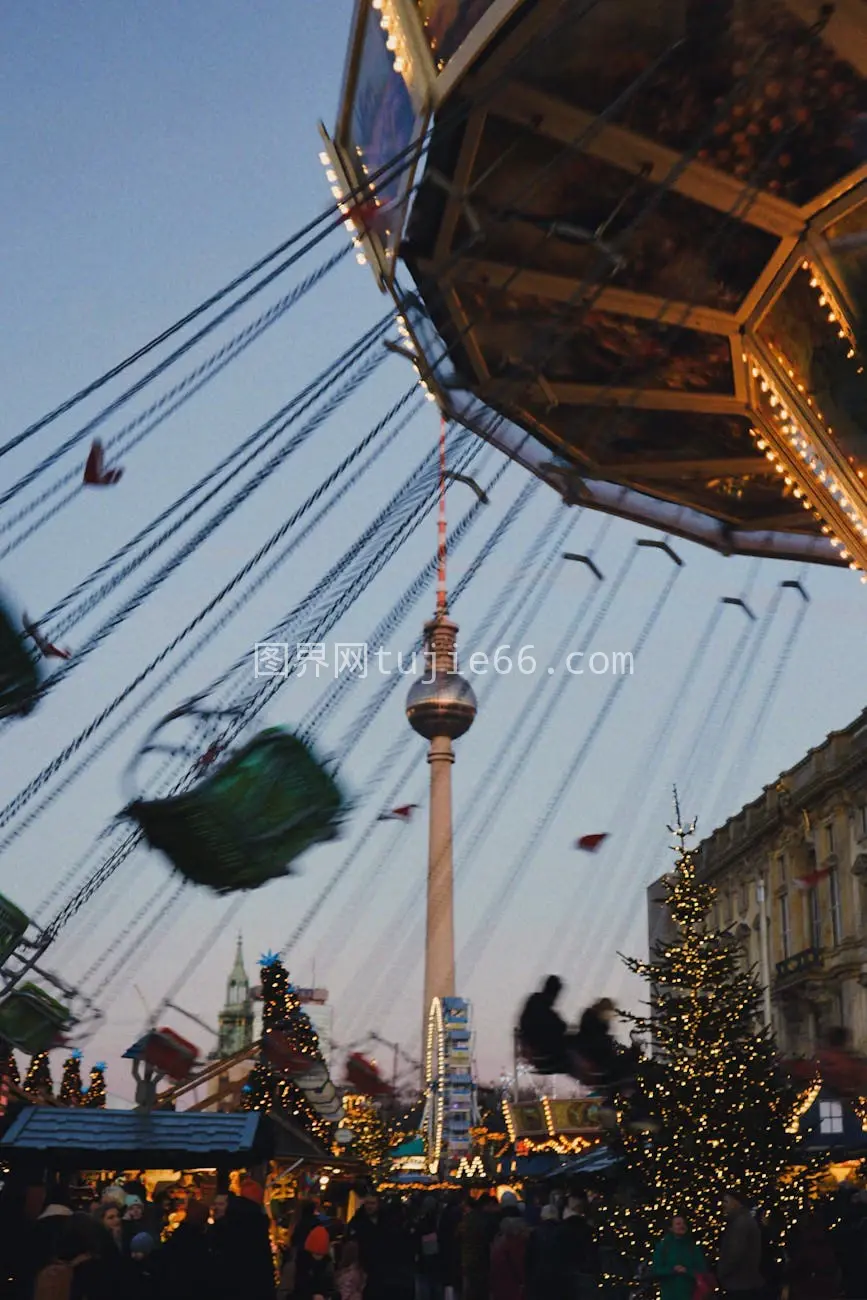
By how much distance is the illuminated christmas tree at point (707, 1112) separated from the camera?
1320 cm

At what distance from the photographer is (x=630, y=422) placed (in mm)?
16359

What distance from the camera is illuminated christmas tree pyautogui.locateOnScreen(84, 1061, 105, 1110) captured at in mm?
39153

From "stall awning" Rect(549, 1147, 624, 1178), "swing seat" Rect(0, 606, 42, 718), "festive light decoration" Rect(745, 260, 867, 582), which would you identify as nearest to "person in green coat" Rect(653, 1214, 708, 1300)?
"swing seat" Rect(0, 606, 42, 718)

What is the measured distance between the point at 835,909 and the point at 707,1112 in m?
25.1

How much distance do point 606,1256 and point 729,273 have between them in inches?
405

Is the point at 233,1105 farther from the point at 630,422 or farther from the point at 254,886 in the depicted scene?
the point at 254,886

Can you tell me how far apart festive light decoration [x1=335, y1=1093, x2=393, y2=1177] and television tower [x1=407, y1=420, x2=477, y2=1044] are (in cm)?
2646

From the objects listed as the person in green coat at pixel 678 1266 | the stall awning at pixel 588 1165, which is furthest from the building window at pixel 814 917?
the person in green coat at pixel 678 1266

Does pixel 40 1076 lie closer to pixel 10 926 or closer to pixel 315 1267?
pixel 10 926

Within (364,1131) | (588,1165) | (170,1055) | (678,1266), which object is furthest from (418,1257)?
(364,1131)

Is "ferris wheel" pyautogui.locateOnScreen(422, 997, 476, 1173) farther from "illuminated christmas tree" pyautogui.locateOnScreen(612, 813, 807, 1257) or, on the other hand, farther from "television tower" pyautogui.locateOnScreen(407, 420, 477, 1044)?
"illuminated christmas tree" pyautogui.locateOnScreen(612, 813, 807, 1257)

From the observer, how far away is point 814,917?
38656 millimetres

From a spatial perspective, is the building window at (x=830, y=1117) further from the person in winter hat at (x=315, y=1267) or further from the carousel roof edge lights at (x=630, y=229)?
the person in winter hat at (x=315, y=1267)

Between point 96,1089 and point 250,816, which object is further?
point 96,1089
